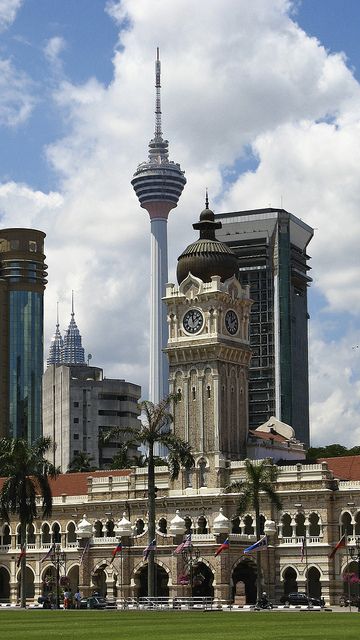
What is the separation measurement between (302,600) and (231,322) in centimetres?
3287

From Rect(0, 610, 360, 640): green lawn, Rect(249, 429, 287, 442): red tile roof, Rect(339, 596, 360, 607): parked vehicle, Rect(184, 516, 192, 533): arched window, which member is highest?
Rect(249, 429, 287, 442): red tile roof

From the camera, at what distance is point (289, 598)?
100125 mm

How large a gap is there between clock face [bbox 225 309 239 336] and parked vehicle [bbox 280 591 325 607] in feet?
94.1

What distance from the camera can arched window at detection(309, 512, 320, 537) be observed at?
11125cm

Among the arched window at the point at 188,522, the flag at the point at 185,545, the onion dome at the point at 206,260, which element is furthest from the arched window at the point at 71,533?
the onion dome at the point at 206,260

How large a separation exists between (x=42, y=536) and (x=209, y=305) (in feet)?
92.2

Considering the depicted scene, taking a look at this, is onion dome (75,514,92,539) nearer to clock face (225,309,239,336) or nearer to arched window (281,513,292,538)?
arched window (281,513,292,538)

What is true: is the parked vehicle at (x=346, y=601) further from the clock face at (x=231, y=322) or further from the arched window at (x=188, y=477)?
the clock face at (x=231, y=322)

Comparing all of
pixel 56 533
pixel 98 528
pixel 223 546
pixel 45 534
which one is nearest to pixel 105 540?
pixel 98 528

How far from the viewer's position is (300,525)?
113000mm

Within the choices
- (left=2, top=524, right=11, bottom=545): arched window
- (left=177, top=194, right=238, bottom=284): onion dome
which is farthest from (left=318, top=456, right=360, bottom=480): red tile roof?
(left=2, top=524, right=11, bottom=545): arched window

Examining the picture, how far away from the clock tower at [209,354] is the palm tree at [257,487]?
8.12 metres

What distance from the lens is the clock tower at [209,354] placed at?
121m

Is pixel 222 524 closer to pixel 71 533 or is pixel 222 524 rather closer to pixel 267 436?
pixel 71 533
